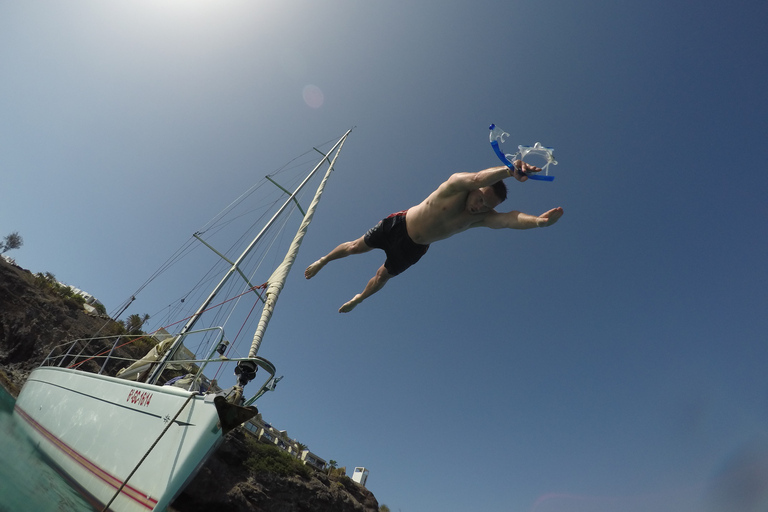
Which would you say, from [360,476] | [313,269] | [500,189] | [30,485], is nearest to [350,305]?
[313,269]

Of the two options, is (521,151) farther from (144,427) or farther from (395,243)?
(144,427)

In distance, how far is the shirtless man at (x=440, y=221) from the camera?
3109mm

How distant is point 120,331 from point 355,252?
27.4m

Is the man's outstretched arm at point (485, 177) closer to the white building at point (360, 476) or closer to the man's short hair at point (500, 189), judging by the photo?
the man's short hair at point (500, 189)

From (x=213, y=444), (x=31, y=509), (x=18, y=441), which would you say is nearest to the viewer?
(x=31, y=509)

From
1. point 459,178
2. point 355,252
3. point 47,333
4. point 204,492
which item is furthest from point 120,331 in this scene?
point 459,178

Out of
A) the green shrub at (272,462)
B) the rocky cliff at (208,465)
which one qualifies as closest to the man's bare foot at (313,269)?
the rocky cliff at (208,465)

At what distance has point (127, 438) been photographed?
5.31 m

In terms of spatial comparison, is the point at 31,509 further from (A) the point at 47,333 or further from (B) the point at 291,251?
(A) the point at 47,333

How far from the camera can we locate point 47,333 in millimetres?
17688

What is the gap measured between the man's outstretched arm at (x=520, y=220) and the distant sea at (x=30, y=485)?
6783 millimetres

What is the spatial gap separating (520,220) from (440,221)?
0.98 m

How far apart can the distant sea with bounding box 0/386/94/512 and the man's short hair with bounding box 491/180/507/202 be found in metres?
6.96

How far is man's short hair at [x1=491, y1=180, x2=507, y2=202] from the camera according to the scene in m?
3.55
